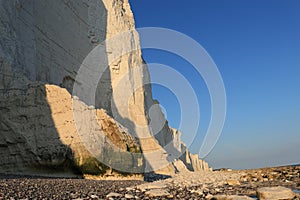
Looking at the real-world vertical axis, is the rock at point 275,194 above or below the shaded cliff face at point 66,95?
below

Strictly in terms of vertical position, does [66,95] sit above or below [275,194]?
above

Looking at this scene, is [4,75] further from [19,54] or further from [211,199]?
[211,199]

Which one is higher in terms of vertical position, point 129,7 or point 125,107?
point 129,7

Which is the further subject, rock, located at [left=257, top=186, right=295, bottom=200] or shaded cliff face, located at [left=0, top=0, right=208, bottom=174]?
shaded cliff face, located at [left=0, top=0, right=208, bottom=174]

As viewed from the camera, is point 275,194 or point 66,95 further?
point 66,95

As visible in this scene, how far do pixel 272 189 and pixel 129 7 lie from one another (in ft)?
78.3

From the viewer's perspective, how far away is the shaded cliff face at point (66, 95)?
9680mm

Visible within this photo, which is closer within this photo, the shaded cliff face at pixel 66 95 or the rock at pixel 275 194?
the rock at pixel 275 194

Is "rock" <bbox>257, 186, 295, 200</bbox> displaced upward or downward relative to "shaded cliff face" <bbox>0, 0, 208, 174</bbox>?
downward

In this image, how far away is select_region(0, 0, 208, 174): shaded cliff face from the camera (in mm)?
9680

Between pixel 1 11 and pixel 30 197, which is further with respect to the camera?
pixel 1 11

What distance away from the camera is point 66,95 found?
406 inches

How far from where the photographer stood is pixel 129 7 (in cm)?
2755

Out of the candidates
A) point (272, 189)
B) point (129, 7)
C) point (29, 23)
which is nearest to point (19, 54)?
point (29, 23)
